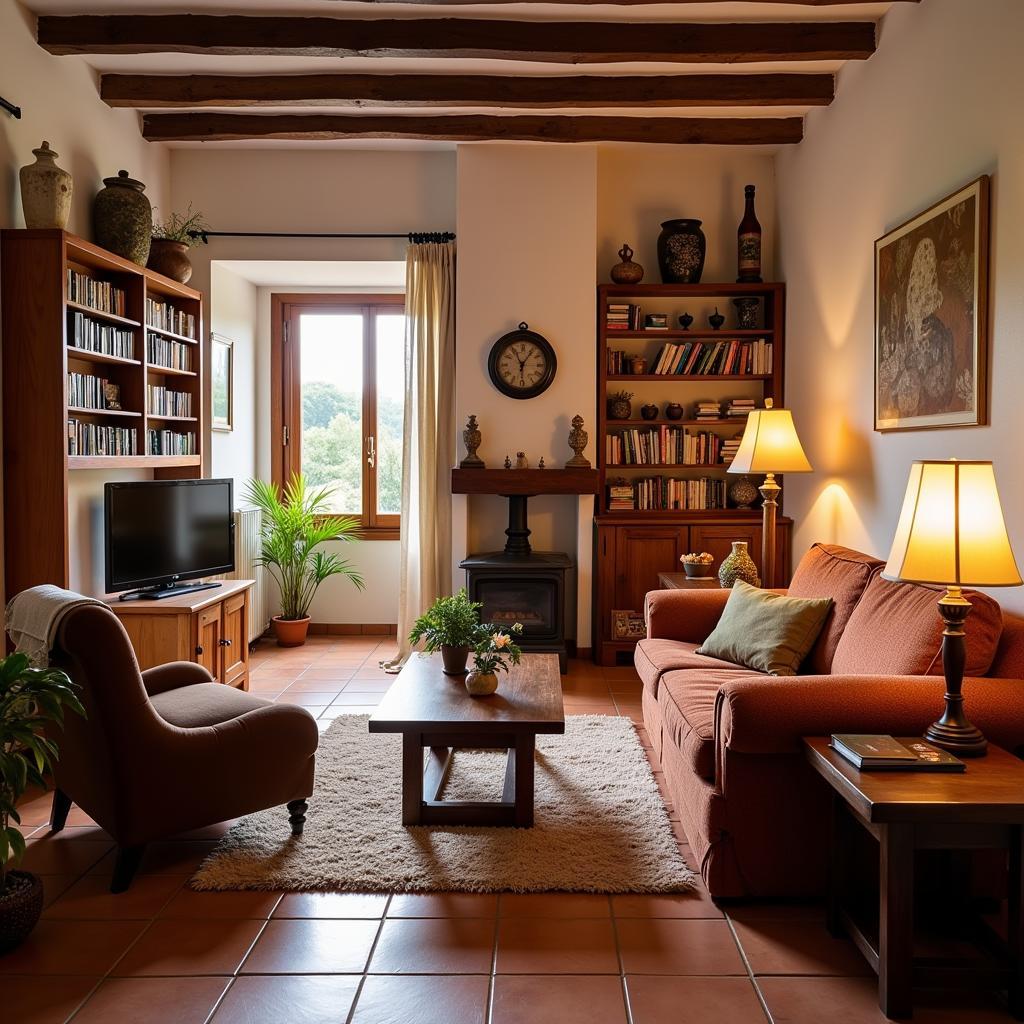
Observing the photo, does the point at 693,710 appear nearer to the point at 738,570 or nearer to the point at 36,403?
the point at 738,570

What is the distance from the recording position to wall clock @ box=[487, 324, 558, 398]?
5.62m

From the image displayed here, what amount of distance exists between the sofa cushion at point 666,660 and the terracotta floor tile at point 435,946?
1361 millimetres

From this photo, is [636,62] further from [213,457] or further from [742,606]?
[213,457]

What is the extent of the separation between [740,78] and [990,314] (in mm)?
2411

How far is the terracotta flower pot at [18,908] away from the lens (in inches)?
92.0

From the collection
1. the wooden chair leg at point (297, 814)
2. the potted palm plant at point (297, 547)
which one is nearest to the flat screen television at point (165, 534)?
the potted palm plant at point (297, 547)

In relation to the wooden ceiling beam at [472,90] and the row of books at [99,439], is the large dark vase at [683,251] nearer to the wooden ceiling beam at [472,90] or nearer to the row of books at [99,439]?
the wooden ceiling beam at [472,90]

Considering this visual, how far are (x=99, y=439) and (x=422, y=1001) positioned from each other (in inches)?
122

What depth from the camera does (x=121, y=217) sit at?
452cm

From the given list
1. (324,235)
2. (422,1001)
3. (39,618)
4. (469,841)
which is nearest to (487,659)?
(469,841)

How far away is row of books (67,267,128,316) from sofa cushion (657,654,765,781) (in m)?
2.99

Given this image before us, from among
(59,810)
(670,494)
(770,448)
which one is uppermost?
(770,448)

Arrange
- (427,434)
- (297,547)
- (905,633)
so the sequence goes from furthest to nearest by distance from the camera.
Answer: (297,547) → (427,434) → (905,633)

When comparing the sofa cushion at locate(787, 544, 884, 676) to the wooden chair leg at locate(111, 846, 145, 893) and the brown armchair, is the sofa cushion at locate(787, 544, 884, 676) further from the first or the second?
the wooden chair leg at locate(111, 846, 145, 893)
